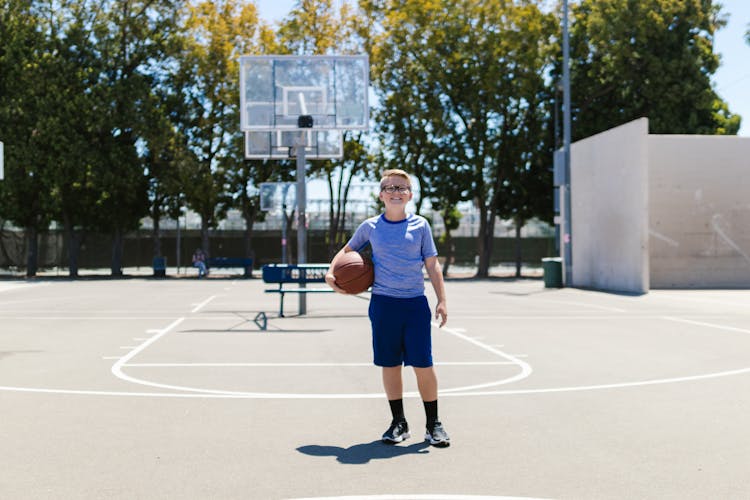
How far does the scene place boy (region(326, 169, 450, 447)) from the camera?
6336mm

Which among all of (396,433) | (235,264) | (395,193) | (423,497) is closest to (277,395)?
(396,433)

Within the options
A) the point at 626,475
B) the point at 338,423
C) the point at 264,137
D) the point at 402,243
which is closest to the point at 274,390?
the point at 338,423

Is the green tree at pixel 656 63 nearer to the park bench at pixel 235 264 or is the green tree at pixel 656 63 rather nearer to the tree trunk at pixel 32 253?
the park bench at pixel 235 264

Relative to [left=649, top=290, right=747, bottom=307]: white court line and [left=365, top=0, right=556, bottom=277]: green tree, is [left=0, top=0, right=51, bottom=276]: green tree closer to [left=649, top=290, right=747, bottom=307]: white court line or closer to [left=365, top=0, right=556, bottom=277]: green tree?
[left=365, top=0, right=556, bottom=277]: green tree

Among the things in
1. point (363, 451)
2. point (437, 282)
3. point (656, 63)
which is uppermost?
point (656, 63)

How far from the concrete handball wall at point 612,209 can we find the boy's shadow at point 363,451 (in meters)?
21.5

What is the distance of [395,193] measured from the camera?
6395mm

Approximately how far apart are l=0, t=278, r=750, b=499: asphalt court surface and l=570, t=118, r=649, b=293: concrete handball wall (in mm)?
11533

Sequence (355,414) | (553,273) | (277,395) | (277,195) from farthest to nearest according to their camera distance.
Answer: (277,195) < (553,273) < (277,395) < (355,414)

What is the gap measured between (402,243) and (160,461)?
85.4 inches

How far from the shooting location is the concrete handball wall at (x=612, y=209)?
2644 cm

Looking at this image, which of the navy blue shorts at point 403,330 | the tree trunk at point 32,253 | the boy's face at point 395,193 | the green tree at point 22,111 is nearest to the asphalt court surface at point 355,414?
the navy blue shorts at point 403,330

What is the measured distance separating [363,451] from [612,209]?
947 inches

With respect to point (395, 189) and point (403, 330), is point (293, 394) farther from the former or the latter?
point (395, 189)
